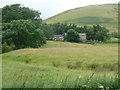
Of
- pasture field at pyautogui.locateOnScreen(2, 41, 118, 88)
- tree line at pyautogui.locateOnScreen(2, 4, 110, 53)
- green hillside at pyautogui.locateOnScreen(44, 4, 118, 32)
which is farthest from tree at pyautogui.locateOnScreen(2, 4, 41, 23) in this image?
green hillside at pyautogui.locateOnScreen(44, 4, 118, 32)

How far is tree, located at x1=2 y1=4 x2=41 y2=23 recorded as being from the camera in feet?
189

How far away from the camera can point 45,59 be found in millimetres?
21391

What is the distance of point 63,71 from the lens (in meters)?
11.7

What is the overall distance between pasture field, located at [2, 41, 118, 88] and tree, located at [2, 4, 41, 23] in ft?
114

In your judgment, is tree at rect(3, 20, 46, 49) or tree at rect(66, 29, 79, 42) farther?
tree at rect(66, 29, 79, 42)

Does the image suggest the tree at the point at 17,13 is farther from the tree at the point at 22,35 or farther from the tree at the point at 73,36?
the tree at the point at 73,36

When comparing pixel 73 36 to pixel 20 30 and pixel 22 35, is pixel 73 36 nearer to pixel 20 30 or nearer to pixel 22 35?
pixel 22 35

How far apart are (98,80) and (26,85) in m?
2.17

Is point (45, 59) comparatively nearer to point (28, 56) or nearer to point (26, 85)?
point (28, 56)

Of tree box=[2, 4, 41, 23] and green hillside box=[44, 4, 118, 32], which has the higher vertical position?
green hillside box=[44, 4, 118, 32]

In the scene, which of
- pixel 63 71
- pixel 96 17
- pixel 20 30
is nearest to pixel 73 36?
pixel 20 30

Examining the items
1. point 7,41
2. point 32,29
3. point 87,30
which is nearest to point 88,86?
point 7,41

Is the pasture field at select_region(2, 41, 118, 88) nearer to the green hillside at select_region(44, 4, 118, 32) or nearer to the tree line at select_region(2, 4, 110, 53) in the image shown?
the tree line at select_region(2, 4, 110, 53)

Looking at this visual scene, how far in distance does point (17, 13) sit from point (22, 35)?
16926 mm
